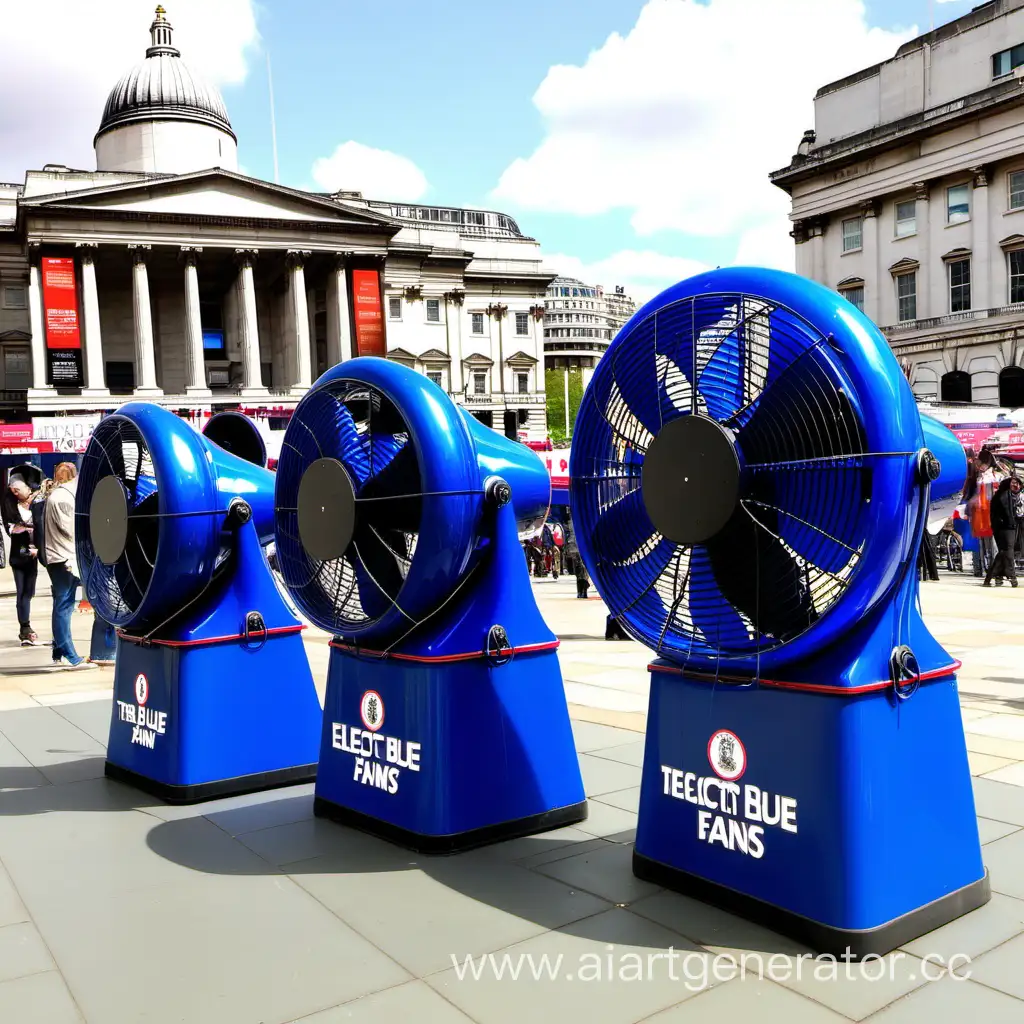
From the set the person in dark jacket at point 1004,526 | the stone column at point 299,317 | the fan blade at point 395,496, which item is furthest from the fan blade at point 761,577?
the stone column at point 299,317

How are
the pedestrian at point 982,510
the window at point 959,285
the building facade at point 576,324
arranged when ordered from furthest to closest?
the building facade at point 576,324 < the window at point 959,285 < the pedestrian at point 982,510

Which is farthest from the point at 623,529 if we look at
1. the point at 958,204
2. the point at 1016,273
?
the point at 958,204

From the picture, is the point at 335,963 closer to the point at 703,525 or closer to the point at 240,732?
the point at 703,525

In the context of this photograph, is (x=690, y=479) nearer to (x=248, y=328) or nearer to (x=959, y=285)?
(x=959, y=285)

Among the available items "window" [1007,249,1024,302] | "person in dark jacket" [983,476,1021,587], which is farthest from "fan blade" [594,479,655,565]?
"window" [1007,249,1024,302]

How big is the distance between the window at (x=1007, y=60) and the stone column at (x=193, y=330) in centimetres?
4033

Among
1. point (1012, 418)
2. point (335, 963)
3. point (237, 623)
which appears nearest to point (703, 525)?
point (335, 963)

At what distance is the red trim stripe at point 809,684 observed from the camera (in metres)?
2.91

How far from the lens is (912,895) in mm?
3023

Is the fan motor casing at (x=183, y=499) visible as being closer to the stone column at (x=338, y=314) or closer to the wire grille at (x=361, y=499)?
the wire grille at (x=361, y=499)

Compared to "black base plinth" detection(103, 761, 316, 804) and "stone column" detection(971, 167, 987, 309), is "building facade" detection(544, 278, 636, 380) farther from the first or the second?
"black base plinth" detection(103, 761, 316, 804)

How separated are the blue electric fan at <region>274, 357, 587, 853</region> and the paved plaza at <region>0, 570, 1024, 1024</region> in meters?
0.21

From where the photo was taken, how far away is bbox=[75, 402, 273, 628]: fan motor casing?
191 inches

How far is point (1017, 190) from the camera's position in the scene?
4100cm
